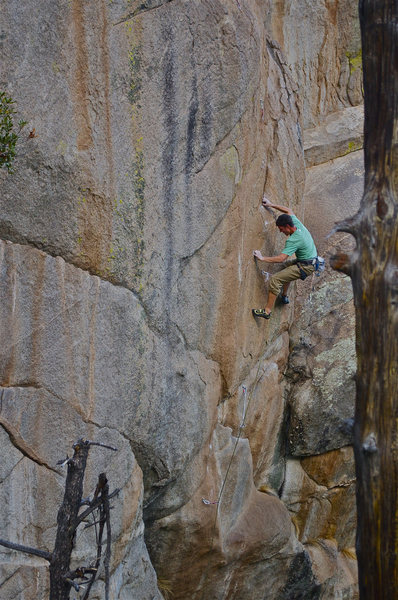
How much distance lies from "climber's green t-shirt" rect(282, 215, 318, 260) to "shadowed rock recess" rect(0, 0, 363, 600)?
451 mm

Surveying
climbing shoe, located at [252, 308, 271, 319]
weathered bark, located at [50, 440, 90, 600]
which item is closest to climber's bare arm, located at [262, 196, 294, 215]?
climbing shoe, located at [252, 308, 271, 319]

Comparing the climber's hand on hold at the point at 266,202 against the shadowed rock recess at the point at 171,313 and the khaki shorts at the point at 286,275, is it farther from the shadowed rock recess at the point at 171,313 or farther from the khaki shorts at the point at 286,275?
the khaki shorts at the point at 286,275

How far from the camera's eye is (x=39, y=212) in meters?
7.98

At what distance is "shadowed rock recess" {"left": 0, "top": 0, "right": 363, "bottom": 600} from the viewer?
7.92m

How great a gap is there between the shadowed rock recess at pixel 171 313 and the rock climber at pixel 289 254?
7.1 inches

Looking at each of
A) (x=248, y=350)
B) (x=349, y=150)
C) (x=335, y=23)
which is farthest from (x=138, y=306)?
(x=335, y=23)

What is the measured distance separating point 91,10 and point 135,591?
6.18m

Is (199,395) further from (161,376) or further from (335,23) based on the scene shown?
(335,23)

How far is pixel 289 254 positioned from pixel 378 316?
5.72m

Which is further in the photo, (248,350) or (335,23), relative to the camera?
(335,23)

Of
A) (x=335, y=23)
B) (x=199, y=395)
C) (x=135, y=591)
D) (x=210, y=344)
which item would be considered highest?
(x=335, y=23)

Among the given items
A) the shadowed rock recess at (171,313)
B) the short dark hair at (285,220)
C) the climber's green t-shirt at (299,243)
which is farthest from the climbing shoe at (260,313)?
the short dark hair at (285,220)

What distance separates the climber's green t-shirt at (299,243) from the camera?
10.5 meters

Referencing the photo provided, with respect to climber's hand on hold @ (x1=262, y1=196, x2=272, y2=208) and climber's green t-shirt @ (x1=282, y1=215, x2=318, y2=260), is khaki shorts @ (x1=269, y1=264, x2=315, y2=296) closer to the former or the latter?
climber's green t-shirt @ (x1=282, y1=215, x2=318, y2=260)
